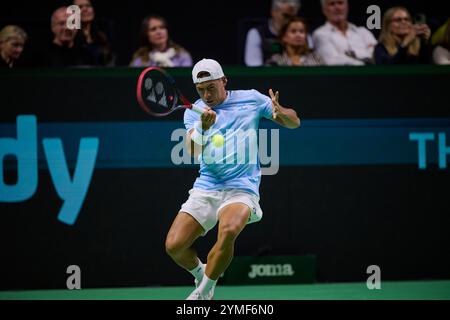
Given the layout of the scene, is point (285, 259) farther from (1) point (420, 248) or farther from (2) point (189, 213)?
(2) point (189, 213)

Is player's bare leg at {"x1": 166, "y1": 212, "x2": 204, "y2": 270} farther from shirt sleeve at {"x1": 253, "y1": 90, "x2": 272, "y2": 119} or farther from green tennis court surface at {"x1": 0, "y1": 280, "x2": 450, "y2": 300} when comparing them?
shirt sleeve at {"x1": 253, "y1": 90, "x2": 272, "y2": 119}

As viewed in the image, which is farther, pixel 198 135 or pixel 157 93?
pixel 157 93

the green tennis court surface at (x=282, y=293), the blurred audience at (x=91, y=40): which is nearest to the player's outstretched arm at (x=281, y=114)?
the green tennis court surface at (x=282, y=293)

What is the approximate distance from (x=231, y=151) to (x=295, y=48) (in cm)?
218

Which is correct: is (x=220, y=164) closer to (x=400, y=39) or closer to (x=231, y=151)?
(x=231, y=151)

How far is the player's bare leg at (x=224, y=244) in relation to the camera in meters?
7.86

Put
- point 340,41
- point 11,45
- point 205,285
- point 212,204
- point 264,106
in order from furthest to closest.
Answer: point 340,41 → point 11,45 → point 264,106 → point 212,204 → point 205,285

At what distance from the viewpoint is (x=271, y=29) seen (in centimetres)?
1030

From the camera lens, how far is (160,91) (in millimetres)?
8195

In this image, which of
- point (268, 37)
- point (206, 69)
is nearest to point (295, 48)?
point (268, 37)

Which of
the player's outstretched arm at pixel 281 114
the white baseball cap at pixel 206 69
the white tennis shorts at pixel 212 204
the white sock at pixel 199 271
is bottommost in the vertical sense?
the white sock at pixel 199 271

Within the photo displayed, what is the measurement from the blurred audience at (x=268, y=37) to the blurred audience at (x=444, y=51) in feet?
4.78

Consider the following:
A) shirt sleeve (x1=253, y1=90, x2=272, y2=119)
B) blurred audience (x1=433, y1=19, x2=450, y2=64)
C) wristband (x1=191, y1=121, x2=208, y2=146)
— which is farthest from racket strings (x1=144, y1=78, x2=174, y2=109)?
blurred audience (x1=433, y1=19, x2=450, y2=64)

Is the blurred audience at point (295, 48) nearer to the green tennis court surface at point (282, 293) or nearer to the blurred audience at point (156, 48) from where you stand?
the blurred audience at point (156, 48)
